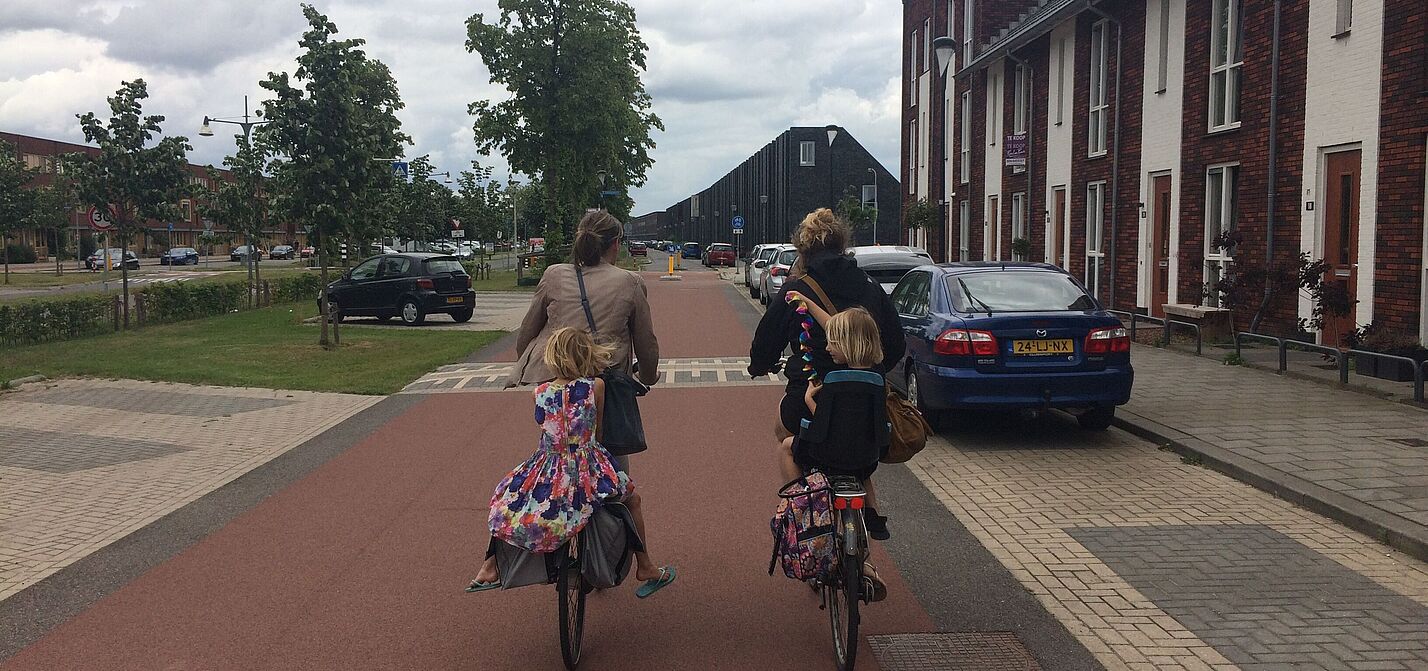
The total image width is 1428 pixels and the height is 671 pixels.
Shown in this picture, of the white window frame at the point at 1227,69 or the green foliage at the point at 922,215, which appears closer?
the white window frame at the point at 1227,69

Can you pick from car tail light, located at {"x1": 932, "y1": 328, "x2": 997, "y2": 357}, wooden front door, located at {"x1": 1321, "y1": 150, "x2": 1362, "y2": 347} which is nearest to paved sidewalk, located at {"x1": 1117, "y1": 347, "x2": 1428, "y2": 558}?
car tail light, located at {"x1": 932, "y1": 328, "x2": 997, "y2": 357}

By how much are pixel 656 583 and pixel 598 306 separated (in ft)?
4.20

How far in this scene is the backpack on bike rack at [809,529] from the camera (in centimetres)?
461

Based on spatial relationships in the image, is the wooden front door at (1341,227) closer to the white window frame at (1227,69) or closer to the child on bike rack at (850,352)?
the white window frame at (1227,69)

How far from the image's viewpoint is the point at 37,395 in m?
13.0

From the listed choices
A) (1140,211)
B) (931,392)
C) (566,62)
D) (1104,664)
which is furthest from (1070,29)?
(566,62)

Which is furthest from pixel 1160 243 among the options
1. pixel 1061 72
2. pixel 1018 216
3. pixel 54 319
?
pixel 54 319

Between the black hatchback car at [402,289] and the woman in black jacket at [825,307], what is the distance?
20084 millimetres

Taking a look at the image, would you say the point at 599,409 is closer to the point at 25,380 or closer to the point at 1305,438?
the point at 1305,438

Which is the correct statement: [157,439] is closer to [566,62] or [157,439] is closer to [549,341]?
[549,341]

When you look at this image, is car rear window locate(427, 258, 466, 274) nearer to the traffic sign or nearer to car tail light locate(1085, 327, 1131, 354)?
the traffic sign

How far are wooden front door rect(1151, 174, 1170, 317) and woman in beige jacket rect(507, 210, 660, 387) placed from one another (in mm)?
16766

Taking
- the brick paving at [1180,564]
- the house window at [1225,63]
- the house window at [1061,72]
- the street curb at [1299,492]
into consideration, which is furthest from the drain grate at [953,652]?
the house window at [1061,72]

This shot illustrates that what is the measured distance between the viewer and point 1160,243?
67.1 ft
